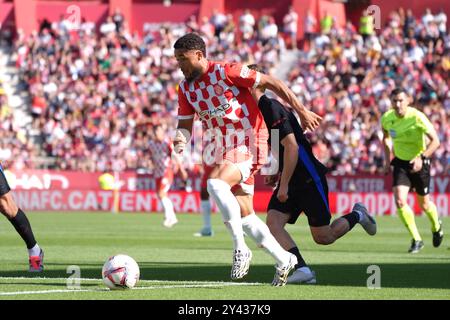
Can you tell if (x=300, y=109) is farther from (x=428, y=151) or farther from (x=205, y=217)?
(x=205, y=217)

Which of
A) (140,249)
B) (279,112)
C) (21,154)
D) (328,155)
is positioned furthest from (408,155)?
(21,154)

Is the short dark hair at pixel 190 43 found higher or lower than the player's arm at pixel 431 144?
higher

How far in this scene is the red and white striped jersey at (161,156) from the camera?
25.9m

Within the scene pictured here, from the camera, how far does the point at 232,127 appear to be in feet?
34.7

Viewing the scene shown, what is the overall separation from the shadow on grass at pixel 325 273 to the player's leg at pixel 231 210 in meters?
1.25

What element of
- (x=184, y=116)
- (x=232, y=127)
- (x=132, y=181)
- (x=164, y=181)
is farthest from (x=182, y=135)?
(x=132, y=181)

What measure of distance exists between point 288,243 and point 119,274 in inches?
80.5

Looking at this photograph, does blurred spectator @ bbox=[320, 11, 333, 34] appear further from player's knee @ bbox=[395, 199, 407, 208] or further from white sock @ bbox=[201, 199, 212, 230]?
player's knee @ bbox=[395, 199, 407, 208]

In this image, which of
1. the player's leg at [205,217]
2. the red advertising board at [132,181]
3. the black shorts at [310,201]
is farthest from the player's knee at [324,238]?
the red advertising board at [132,181]

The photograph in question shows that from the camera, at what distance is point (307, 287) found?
10562 millimetres

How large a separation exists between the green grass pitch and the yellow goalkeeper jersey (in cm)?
159

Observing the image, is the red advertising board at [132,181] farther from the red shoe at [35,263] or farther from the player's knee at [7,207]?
the player's knee at [7,207]
